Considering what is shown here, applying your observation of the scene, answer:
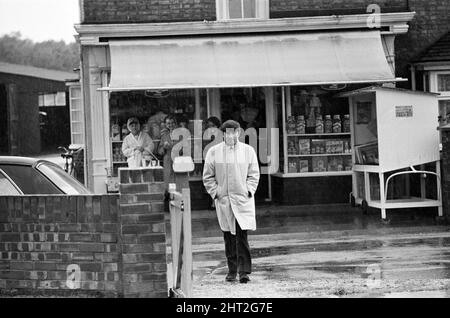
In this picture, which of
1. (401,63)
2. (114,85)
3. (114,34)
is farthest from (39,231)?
(401,63)

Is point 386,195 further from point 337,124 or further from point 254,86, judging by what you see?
point 254,86

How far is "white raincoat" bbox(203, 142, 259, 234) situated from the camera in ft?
35.7

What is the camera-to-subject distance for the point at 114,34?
60.9 ft

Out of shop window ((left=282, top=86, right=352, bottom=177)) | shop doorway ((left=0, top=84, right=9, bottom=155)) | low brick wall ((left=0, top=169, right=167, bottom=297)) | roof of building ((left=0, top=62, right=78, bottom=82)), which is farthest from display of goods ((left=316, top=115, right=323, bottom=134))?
shop doorway ((left=0, top=84, right=9, bottom=155))

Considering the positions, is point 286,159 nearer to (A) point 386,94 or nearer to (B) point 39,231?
(A) point 386,94

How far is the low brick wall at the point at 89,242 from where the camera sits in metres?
8.71

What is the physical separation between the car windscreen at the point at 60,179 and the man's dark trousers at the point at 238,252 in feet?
5.96

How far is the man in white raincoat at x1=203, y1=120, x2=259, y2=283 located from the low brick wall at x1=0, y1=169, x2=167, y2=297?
7.28 ft

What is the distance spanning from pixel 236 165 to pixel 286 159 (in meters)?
8.53

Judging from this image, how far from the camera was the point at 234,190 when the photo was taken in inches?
429

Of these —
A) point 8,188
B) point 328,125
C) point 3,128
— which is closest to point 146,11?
point 328,125

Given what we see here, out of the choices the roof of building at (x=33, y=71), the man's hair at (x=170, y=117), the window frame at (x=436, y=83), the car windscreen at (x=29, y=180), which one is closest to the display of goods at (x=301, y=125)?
the man's hair at (x=170, y=117)

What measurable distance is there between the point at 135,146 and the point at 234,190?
8238 mm

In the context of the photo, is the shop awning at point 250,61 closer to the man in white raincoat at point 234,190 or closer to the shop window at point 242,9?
the shop window at point 242,9
